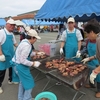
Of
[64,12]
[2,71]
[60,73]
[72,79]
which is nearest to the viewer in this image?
[72,79]

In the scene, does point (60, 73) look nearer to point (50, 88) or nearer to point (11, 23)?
point (50, 88)

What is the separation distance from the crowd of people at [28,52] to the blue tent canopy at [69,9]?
41 cm

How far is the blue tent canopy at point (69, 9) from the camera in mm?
3657

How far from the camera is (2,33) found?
11.5 ft

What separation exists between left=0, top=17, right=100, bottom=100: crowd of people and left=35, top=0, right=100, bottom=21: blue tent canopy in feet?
1.34

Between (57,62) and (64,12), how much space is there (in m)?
1.76

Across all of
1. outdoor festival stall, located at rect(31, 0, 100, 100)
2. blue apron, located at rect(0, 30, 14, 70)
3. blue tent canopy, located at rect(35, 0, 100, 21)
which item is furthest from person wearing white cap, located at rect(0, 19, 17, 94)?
blue tent canopy, located at rect(35, 0, 100, 21)

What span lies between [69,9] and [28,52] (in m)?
2.40

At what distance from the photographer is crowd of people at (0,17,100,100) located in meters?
2.49

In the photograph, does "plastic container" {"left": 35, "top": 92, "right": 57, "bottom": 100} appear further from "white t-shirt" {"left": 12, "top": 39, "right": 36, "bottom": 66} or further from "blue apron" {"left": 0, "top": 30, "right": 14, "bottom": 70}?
"blue apron" {"left": 0, "top": 30, "right": 14, "bottom": 70}

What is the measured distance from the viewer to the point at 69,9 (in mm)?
4316

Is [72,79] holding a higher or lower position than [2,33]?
lower

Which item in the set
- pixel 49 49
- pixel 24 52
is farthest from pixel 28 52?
pixel 49 49

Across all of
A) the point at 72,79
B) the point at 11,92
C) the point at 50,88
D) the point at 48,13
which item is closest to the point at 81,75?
the point at 72,79
